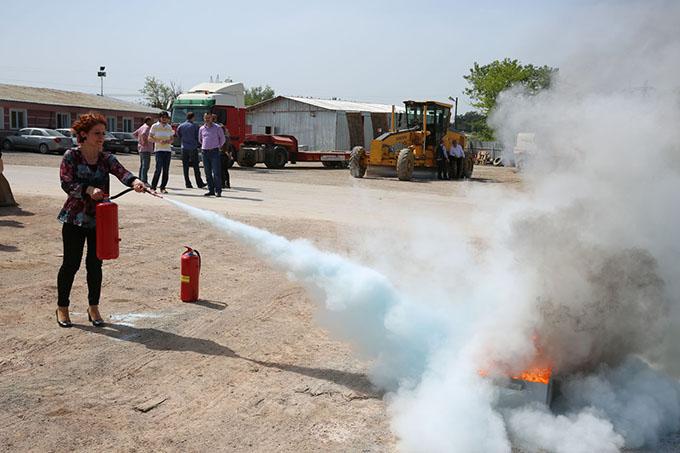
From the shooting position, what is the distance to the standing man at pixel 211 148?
15.0 metres

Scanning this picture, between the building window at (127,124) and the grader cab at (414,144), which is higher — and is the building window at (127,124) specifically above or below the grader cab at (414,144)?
above

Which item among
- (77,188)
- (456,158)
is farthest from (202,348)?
(456,158)

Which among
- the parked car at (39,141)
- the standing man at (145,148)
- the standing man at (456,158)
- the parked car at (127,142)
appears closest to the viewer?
the standing man at (145,148)

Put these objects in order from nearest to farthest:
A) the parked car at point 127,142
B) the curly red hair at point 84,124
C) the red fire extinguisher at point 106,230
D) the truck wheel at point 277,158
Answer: the red fire extinguisher at point 106,230 → the curly red hair at point 84,124 → the truck wheel at point 277,158 → the parked car at point 127,142

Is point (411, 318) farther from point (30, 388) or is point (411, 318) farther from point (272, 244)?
point (30, 388)

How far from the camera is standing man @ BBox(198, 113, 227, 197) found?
15.0 m

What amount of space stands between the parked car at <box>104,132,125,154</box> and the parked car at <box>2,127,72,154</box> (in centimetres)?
326

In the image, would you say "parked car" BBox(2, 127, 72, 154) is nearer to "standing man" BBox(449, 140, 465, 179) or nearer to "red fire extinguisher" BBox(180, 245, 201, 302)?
"standing man" BBox(449, 140, 465, 179)

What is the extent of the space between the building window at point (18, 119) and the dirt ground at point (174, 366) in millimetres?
41322

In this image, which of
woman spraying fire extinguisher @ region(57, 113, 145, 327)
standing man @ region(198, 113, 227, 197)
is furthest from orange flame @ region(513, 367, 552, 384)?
standing man @ region(198, 113, 227, 197)

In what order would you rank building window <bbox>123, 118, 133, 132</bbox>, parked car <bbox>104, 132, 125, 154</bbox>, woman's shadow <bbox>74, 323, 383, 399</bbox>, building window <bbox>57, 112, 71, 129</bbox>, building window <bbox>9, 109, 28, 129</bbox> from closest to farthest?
woman's shadow <bbox>74, 323, 383, 399</bbox> < parked car <bbox>104, 132, 125, 154</bbox> < building window <bbox>9, 109, 28, 129</bbox> < building window <bbox>57, 112, 71, 129</bbox> < building window <bbox>123, 118, 133, 132</bbox>

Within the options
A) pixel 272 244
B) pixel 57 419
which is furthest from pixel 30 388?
pixel 272 244

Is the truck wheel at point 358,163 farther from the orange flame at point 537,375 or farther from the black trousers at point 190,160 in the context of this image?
the orange flame at point 537,375

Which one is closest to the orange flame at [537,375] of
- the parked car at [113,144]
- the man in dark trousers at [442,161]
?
the man in dark trousers at [442,161]
